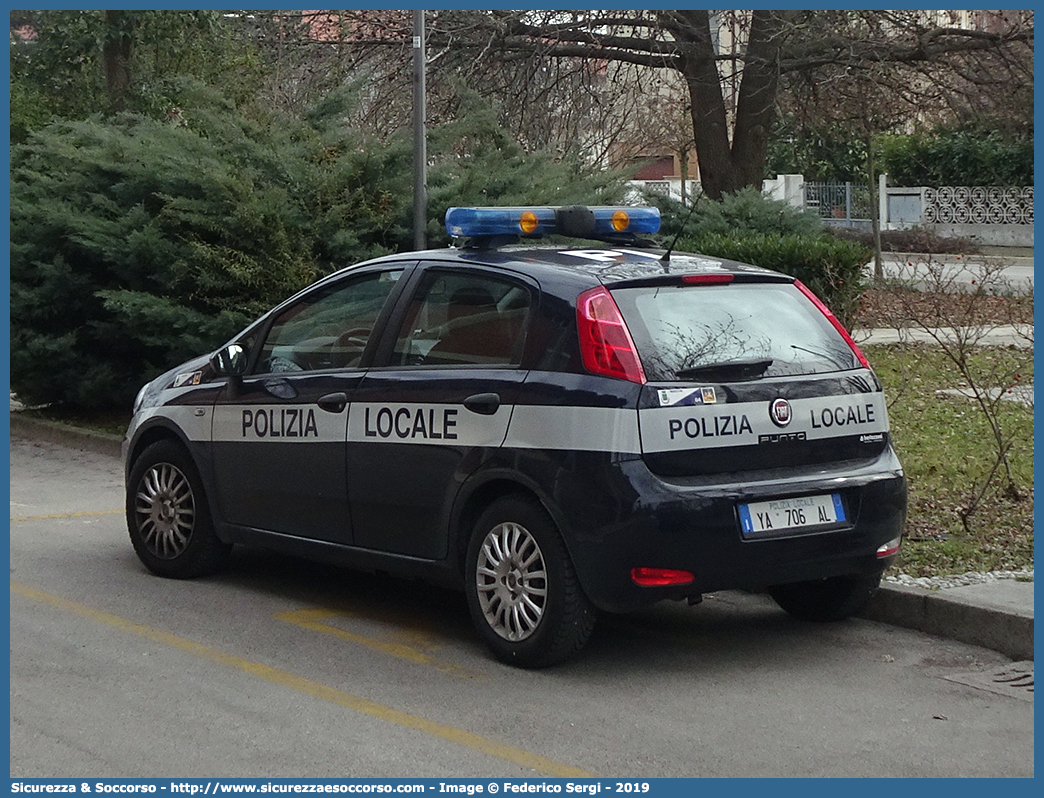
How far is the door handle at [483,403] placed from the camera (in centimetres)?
605

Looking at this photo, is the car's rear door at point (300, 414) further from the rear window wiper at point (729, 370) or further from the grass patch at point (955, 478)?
the grass patch at point (955, 478)

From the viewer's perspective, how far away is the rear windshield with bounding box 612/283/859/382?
5.87 m

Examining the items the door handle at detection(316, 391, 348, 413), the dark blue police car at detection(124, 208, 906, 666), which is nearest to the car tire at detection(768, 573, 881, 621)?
the dark blue police car at detection(124, 208, 906, 666)

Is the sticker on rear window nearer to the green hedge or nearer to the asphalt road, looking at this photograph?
the asphalt road

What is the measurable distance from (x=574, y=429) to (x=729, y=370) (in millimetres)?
669

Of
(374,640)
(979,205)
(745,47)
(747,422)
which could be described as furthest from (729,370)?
(979,205)

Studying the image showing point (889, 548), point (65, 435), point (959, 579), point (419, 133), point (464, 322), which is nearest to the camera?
point (889, 548)

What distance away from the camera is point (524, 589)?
593 cm

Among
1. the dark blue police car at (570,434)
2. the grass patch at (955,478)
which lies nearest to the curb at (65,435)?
the dark blue police car at (570,434)

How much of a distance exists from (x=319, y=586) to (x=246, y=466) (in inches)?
30.0

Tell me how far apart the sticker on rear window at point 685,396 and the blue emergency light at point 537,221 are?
4.35 feet

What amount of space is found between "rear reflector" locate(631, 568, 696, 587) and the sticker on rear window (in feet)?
2.03

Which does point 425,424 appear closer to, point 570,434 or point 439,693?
point 570,434

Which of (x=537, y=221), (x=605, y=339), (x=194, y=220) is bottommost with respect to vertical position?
(x=605, y=339)
